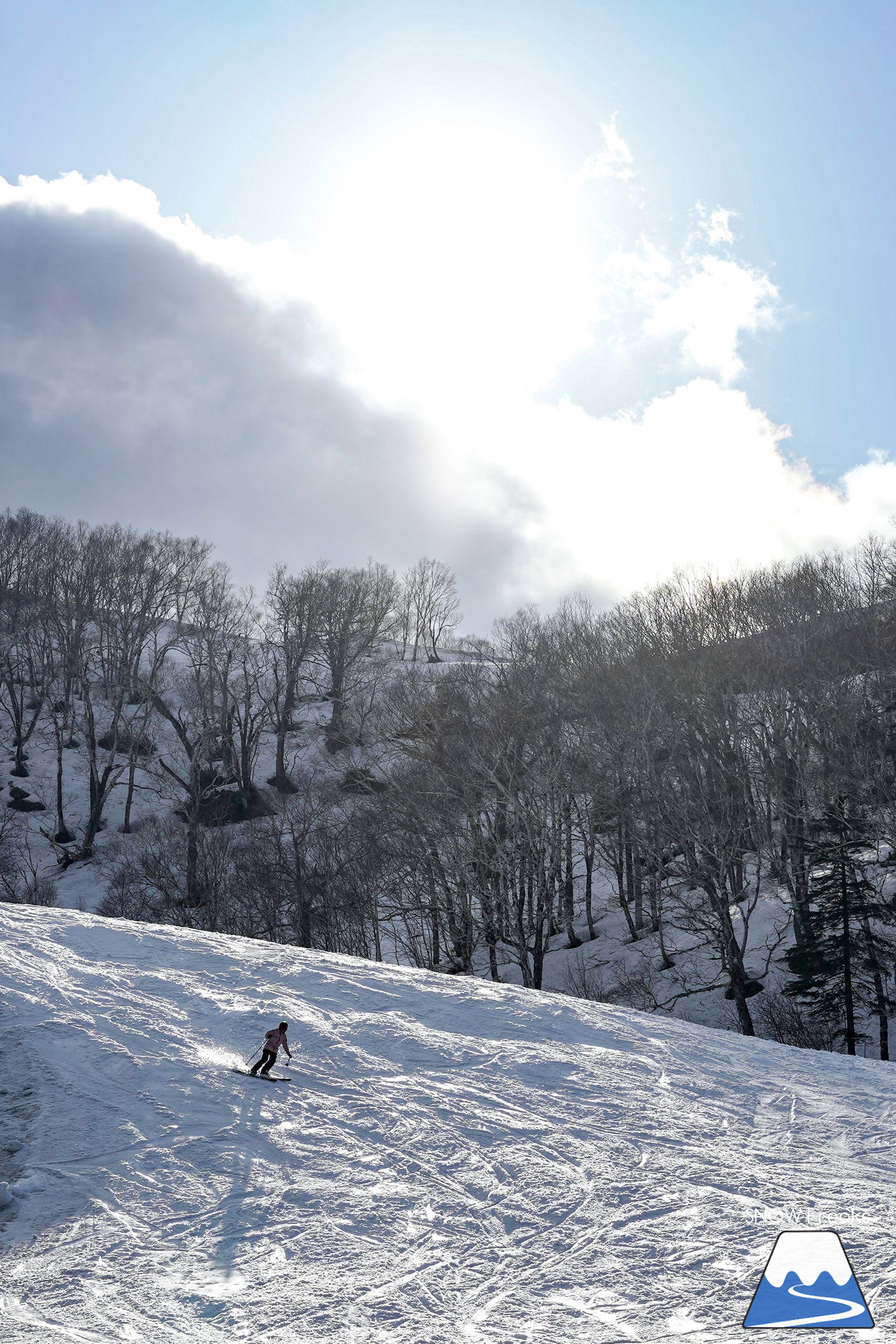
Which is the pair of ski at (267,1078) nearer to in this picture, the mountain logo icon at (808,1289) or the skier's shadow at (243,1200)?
the skier's shadow at (243,1200)

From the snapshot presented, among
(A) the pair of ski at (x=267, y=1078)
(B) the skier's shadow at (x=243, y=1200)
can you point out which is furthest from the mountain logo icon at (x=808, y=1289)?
(A) the pair of ski at (x=267, y=1078)

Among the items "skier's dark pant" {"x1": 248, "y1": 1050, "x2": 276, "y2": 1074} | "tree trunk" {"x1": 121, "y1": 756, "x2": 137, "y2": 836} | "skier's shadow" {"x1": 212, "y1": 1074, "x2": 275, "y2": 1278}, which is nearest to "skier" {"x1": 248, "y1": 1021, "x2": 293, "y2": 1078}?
"skier's dark pant" {"x1": 248, "y1": 1050, "x2": 276, "y2": 1074}

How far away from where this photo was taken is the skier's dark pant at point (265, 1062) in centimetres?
1096

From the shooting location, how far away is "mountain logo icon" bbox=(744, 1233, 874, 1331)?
21.3ft

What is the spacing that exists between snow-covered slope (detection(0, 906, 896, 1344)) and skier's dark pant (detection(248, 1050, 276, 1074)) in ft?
0.68

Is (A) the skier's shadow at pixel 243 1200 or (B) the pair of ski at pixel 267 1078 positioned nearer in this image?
(A) the skier's shadow at pixel 243 1200

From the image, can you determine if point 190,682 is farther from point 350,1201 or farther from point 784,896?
point 350,1201

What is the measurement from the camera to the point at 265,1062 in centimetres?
1102

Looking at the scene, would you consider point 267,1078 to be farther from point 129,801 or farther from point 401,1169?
point 129,801

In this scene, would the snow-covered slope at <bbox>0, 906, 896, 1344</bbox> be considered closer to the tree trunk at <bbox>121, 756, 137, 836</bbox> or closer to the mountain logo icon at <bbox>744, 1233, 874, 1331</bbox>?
the mountain logo icon at <bbox>744, 1233, 874, 1331</bbox>

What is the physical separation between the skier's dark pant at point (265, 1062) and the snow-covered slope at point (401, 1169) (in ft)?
0.68

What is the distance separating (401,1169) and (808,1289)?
411 centimetres

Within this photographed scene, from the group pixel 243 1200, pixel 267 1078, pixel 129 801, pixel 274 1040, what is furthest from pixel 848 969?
pixel 129 801

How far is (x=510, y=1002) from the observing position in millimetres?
16078
